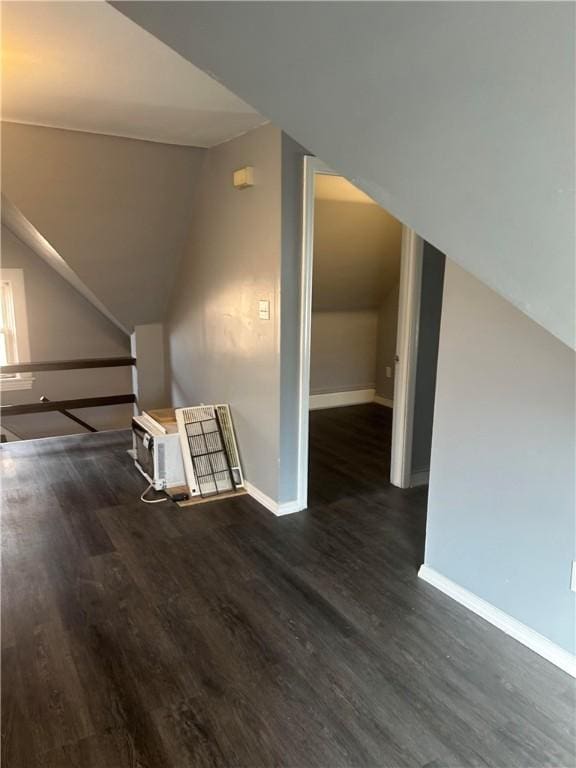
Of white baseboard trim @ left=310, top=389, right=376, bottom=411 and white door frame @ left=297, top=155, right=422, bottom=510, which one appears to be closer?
white door frame @ left=297, top=155, right=422, bottom=510

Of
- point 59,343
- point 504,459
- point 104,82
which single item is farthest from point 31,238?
point 504,459

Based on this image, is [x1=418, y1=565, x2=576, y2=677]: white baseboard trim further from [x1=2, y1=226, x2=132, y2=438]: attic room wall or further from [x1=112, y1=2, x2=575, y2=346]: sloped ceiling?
[x1=2, y1=226, x2=132, y2=438]: attic room wall

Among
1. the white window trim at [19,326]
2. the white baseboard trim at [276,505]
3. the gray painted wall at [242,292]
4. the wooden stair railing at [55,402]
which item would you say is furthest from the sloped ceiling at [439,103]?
the white window trim at [19,326]

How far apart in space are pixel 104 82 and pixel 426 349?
2412mm

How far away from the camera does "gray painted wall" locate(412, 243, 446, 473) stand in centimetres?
344

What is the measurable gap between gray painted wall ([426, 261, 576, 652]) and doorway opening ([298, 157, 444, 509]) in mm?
1026

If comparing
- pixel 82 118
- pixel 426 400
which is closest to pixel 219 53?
pixel 82 118

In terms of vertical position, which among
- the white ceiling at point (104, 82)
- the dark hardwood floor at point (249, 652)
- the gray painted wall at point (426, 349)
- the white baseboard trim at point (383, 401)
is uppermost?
the white ceiling at point (104, 82)

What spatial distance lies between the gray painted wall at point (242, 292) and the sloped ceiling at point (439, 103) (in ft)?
5.93

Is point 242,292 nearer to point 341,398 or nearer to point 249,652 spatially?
point 249,652

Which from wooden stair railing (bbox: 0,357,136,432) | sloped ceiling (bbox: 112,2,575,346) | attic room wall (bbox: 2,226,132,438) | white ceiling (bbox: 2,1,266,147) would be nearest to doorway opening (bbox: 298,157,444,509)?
white ceiling (bbox: 2,1,266,147)

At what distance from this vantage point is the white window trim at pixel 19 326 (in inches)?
201

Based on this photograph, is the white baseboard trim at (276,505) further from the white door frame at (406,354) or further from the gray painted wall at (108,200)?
the gray painted wall at (108,200)

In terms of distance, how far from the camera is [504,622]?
87.0 inches
